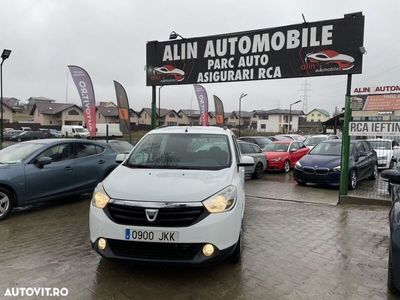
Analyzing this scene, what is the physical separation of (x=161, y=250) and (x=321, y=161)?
9.07 metres

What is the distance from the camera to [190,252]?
379 cm

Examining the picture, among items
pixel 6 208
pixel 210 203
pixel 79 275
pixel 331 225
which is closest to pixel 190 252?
pixel 210 203

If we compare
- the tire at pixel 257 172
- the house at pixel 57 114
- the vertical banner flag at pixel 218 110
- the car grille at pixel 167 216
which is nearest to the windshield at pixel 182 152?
the car grille at pixel 167 216

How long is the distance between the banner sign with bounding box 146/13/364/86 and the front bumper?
6.91 metres

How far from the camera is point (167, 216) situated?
3.78 metres

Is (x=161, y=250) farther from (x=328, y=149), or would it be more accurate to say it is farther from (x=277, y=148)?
(x=277, y=148)

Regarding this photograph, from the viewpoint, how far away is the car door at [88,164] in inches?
328

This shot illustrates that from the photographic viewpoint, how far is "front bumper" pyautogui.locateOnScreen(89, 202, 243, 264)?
3.75 m

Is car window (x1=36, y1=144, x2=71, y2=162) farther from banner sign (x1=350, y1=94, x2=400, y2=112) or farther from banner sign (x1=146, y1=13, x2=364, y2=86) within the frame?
banner sign (x1=350, y1=94, x2=400, y2=112)

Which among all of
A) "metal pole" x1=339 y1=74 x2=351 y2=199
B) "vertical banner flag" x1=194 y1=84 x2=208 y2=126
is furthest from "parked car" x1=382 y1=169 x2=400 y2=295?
"vertical banner flag" x1=194 y1=84 x2=208 y2=126

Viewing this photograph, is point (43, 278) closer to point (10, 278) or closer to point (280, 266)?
point (10, 278)

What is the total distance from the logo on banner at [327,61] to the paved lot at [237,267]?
416cm

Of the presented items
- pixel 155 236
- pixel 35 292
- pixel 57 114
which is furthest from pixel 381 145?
pixel 57 114

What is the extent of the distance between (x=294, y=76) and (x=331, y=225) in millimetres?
4759
